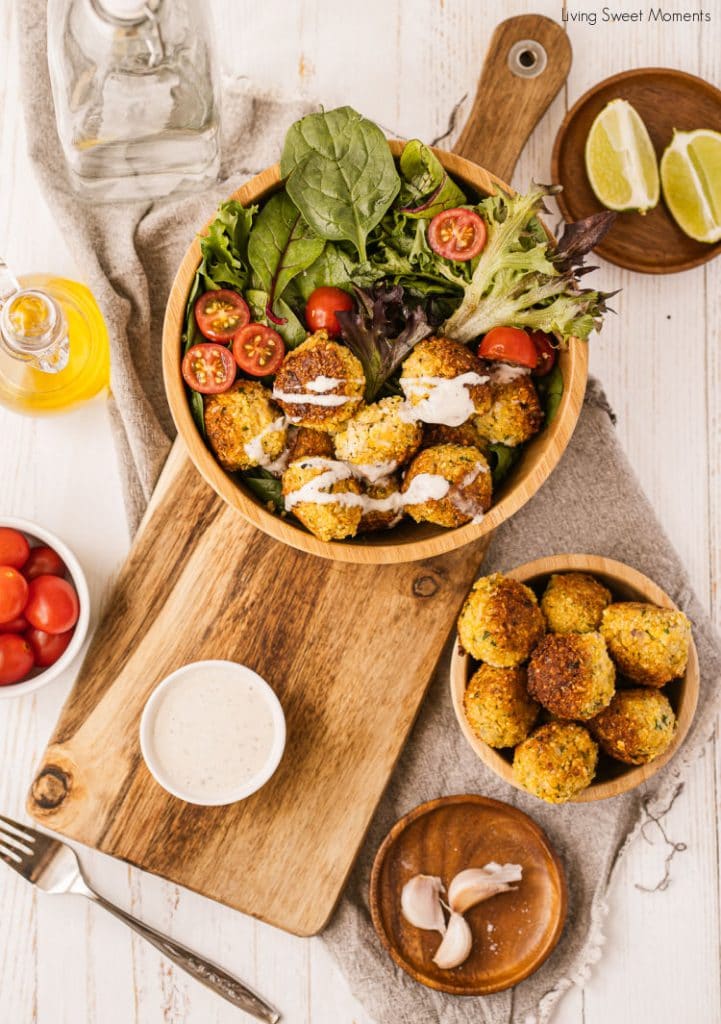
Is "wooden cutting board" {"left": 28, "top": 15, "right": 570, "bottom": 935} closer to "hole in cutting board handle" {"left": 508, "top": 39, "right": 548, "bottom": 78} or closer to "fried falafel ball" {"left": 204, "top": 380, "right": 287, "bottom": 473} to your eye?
"fried falafel ball" {"left": 204, "top": 380, "right": 287, "bottom": 473}

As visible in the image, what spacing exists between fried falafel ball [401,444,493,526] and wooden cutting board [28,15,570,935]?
1.29ft

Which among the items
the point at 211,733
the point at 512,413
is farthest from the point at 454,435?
the point at 211,733

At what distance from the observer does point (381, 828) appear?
2.80 meters

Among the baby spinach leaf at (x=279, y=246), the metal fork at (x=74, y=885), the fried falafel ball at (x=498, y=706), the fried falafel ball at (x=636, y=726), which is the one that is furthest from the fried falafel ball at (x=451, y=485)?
the metal fork at (x=74, y=885)

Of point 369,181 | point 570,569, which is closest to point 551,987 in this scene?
point 570,569

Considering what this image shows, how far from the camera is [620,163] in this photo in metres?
2.81

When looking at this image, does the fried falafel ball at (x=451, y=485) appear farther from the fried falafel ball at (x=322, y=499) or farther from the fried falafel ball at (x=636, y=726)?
the fried falafel ball at (x=636, y=726)

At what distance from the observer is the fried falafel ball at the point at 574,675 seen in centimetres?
239

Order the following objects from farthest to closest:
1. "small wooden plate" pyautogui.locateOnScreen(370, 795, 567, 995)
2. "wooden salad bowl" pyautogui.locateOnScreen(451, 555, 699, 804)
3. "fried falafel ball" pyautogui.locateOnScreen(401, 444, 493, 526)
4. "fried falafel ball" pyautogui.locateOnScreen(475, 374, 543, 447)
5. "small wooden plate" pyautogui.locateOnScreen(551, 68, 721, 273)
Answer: "small wooden plate" pyautogui.locateOnScreen(551, 68, 721, 273) → "small wooden plate" pyautogui.locateOnScreen(370, 795, 567, 995) → "wooden salad bowl" pyautogui.locateOnScreen(451, 555, 699, 804) → "fried falafel ball" pyautogui.locateOnScreen(475, 374, 543, 447) → "fried falafel ball" pyautogui.locateOnScreen(401, 444, 493, 526)

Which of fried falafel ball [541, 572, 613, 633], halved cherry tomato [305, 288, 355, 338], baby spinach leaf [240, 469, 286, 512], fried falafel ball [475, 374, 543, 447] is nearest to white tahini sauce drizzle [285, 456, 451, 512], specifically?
baby spinach leaf [240, 469, 286, 512]

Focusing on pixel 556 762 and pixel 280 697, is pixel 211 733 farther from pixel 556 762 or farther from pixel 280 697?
pixel 556 762

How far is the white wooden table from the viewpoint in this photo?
291 centimetres

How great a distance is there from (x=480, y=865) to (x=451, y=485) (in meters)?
1.19

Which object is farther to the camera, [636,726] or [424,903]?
[424,903]
